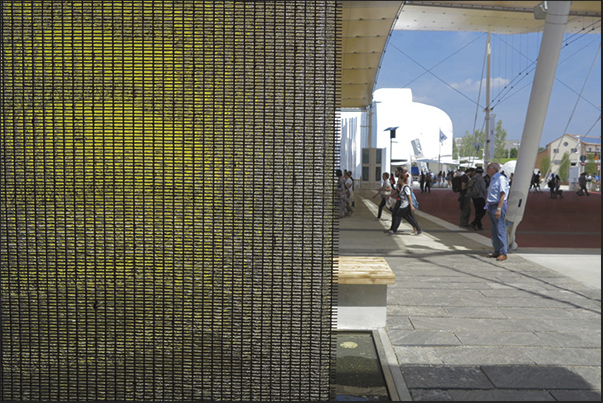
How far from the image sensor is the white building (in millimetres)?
47894

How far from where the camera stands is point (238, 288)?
352 centimetres

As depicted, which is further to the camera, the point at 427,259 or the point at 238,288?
the point at 427,259

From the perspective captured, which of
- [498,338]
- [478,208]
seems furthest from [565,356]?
[478,208]

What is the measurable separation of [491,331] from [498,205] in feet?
14.4

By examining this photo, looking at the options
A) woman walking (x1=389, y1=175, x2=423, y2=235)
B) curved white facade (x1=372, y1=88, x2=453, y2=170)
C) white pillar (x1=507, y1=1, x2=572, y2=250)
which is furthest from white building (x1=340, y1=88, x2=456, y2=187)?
white pillar (x1=507, y1=1, x2=572, y2=250)

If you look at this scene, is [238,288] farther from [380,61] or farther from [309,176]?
[380,61]

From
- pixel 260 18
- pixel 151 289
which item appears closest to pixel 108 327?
pixel 151 289

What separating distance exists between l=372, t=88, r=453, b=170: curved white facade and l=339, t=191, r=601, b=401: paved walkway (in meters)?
56.1

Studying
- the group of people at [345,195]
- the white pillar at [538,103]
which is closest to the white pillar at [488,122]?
the group of people at [345,195]

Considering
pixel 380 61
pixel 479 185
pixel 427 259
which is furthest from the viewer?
pixel 380 61

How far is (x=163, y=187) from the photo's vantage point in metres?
3.46

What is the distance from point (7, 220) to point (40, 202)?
220 millimetres

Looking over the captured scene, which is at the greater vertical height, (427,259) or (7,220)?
(7,220)

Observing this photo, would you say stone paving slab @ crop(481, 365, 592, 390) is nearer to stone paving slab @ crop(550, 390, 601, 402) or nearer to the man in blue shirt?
stone paving slab @ crop(550, 390, 601, 402)
